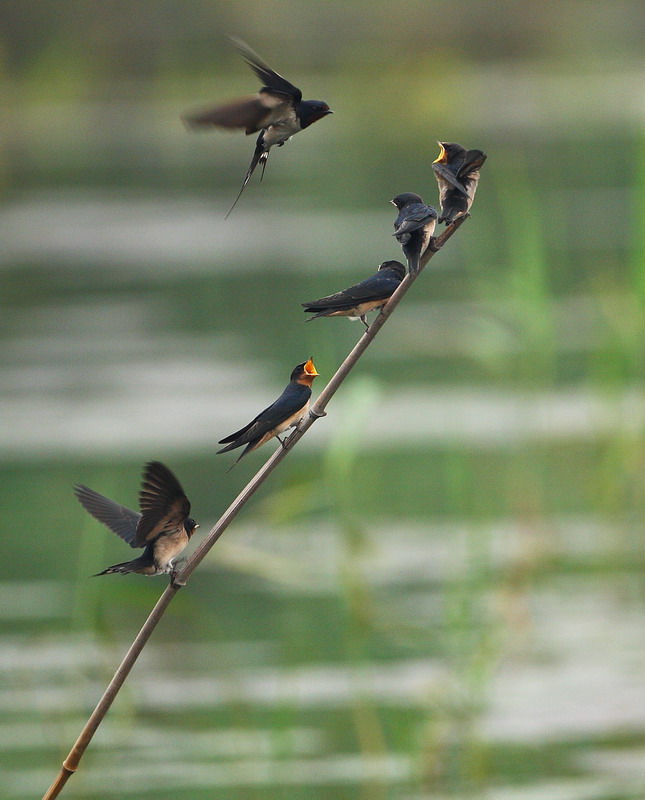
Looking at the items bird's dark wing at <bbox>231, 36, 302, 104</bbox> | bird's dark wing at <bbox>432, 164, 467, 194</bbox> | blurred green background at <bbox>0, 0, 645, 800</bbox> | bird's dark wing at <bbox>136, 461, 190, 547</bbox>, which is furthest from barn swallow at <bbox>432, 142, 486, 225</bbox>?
blurred green background at <bbox>0, 0, 645, 800</bbox>

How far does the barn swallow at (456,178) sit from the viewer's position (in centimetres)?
123

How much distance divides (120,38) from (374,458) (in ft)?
56.8

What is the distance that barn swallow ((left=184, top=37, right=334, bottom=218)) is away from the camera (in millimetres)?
1192

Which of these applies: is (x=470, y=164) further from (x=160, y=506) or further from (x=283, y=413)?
(x=160, y=506)

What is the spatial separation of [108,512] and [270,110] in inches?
13.6

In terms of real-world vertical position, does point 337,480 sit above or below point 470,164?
above

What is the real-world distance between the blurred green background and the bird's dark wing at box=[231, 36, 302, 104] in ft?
4.40

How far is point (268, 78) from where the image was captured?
3.99 feet

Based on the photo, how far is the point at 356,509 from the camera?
21.2 feet

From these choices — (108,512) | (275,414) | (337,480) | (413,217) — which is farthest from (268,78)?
(337,480)

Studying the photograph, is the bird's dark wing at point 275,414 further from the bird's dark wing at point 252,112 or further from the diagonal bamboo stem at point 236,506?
the bird's dark wing at point 252,112

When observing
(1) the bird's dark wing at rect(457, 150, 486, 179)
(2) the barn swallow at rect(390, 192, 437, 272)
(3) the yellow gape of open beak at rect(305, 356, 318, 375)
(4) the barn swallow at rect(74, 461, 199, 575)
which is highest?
(1) the bird's dark wing at rect(457, 150, 486, 179)

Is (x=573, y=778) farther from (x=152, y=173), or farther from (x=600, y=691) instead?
(x=152, y=173)

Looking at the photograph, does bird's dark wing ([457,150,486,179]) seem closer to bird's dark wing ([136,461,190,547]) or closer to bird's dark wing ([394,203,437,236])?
bird's dark wing ([394,203,437,236])
